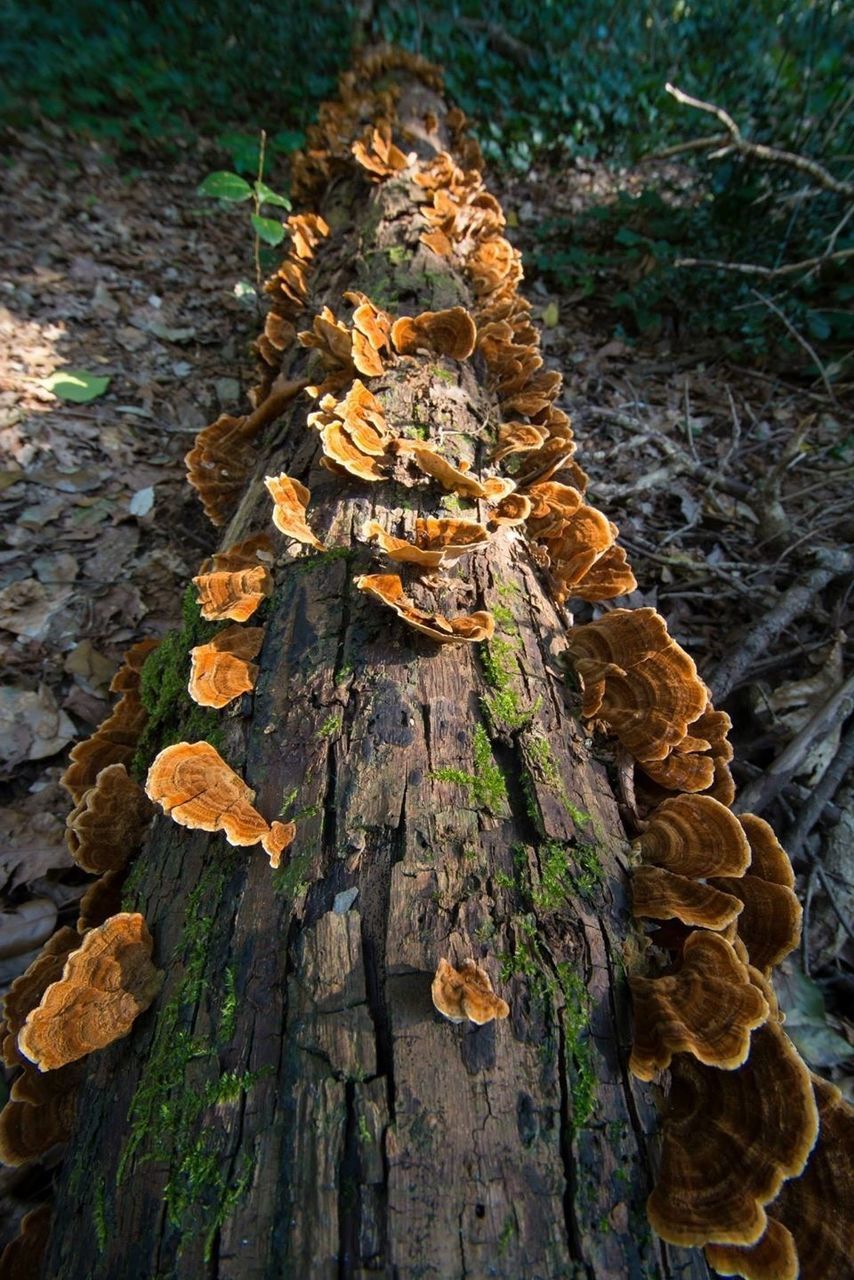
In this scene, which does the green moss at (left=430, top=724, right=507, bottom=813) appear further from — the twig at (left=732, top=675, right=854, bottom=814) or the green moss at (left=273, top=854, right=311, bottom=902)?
the twig at (left=732, top=675, right=854, bottom=814)

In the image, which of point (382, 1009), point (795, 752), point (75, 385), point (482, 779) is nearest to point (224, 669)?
point (482, 779)

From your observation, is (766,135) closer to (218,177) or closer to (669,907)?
(218,177)

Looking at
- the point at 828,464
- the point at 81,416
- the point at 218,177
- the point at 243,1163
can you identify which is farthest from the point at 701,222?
the point at 243,1163

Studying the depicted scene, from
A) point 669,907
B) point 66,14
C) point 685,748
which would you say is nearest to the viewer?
point 669,907

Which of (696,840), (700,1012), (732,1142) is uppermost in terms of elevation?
(696,840)

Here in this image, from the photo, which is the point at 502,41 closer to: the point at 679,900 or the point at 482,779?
the point at 482,779

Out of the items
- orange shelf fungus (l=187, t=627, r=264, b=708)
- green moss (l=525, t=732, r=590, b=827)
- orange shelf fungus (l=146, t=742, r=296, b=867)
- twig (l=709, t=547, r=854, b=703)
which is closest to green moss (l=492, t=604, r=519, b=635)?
green moss (l=525, t=732, r=590, b=827)

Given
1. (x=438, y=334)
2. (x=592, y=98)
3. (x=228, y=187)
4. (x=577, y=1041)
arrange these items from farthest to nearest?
(x=592, y=98), (x=228, y=187), (x=438, y=334), (x=577, y=1041)
